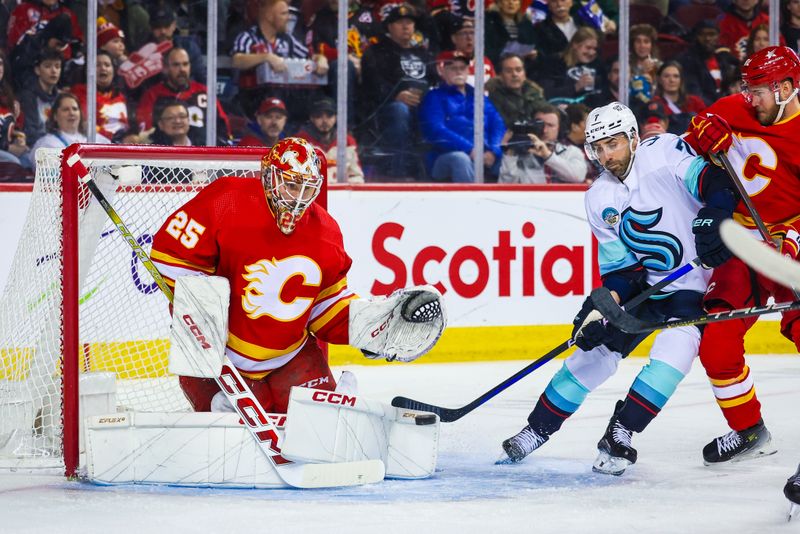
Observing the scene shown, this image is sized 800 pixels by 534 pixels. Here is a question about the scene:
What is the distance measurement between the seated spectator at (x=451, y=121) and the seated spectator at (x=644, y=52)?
2.56 feet

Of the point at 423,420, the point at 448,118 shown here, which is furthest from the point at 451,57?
the point at 423,420

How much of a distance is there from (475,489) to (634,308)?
63cm

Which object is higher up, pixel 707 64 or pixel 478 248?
pixel 707 64

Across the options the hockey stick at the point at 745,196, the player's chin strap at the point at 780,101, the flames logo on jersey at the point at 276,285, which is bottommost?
the flames logo on jersey at the point at 276,285

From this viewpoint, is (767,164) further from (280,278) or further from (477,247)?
(477,247)

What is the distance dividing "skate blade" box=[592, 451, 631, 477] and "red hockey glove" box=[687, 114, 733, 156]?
0.78m

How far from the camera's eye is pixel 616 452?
3189 millimetres

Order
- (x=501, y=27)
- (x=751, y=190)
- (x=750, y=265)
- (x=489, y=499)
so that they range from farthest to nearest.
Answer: (x=501, y=27) < (x=751, y=190) < (x=489, y=499) < (x=750, y=265)

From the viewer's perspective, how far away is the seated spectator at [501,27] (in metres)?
5.55

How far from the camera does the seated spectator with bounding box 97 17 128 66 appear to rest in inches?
195

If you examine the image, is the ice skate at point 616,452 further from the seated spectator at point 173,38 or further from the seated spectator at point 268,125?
the seated spectator at point 173,38

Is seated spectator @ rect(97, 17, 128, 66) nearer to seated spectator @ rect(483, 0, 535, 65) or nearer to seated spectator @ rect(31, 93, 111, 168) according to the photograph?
seated spectator @ rect(31, 93, 111, 168)

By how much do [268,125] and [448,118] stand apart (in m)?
0.77

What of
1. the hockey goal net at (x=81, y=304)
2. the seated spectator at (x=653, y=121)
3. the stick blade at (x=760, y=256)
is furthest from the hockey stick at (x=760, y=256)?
the seated spectator at (x=653, y=121)
